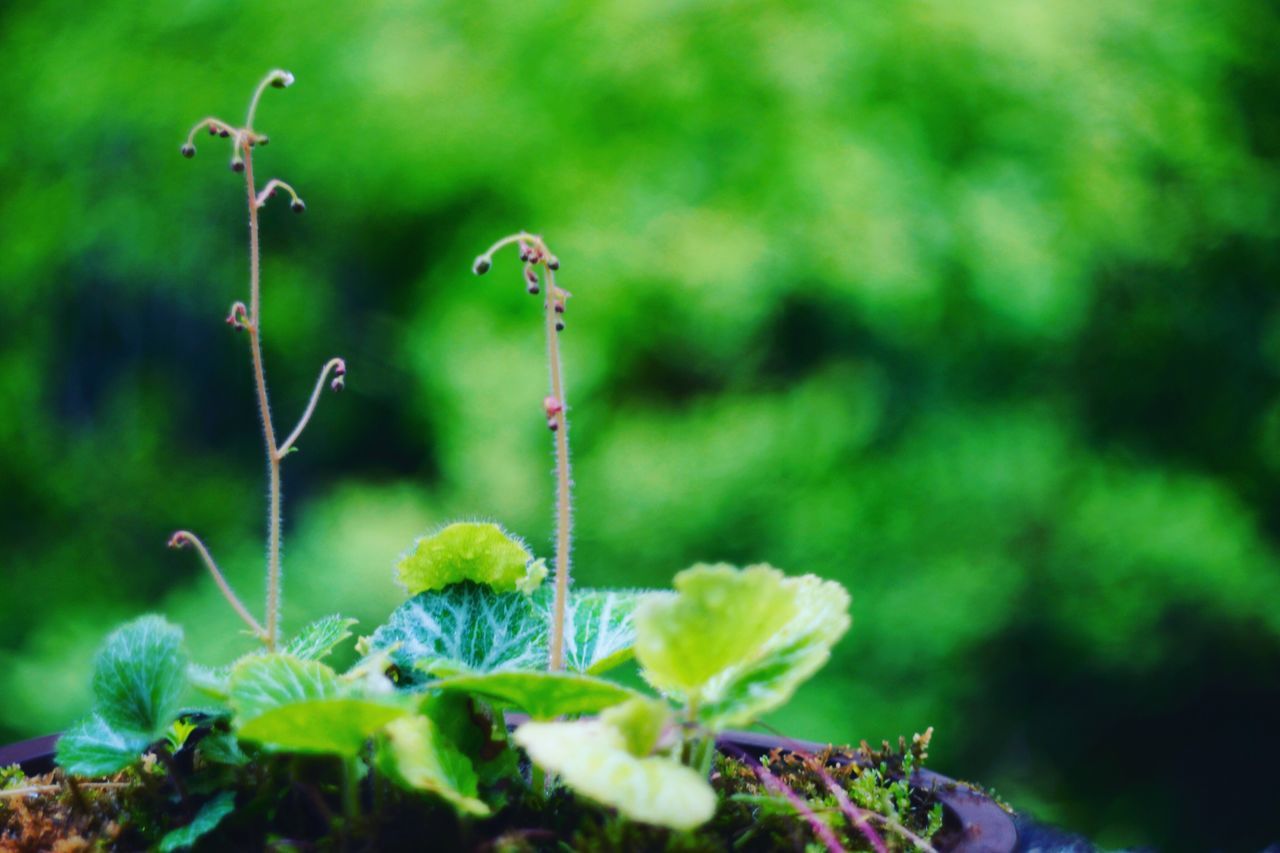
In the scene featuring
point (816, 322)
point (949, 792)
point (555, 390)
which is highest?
point (816, 322)

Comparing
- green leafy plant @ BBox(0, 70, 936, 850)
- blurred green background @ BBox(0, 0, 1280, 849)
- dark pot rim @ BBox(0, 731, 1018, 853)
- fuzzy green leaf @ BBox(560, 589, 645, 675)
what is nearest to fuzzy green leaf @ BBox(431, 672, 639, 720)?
green leafy plant @ BBox(0, 70, 936, 850)

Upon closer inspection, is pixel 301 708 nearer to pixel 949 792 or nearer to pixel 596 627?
pixel 596 627

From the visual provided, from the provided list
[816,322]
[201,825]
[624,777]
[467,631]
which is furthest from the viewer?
[816,322]

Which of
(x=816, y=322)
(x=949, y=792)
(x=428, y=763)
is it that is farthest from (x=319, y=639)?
(x=816, y=322)

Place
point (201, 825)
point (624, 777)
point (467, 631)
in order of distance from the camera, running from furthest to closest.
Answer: point (467, 631) < point (201, 825) < point (624, 777)

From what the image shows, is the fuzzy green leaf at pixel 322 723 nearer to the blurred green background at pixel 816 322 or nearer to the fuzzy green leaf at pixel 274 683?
the fuzzy green leaf at pixel 274 683

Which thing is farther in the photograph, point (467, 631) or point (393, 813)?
point (467, 631)

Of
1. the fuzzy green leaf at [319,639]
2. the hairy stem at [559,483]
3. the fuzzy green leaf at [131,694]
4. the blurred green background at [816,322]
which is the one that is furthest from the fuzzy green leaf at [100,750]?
the blurred green background at [816,322]
